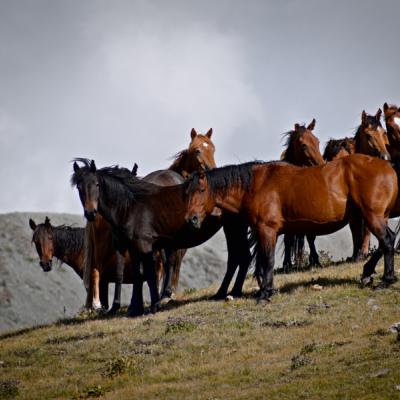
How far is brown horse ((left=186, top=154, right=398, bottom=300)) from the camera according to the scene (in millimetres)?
16984

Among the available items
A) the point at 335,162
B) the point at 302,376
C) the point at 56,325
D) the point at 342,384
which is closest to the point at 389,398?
the point at 342,384

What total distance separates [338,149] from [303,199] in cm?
566

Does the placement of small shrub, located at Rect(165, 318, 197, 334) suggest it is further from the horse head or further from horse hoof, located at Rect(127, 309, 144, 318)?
the horse head

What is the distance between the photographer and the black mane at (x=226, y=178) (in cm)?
1758

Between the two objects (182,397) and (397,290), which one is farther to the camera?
(397,290)

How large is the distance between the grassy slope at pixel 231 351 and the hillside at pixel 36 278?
2562 cm

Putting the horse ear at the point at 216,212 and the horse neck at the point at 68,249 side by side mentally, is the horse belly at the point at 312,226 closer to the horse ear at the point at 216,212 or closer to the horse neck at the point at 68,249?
the horse ear at the point at 216,212

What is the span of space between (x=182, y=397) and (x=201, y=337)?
3.00 metres

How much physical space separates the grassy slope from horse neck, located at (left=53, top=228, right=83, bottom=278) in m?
4.80

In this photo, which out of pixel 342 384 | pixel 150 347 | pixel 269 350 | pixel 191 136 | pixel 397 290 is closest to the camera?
pixel 342 384

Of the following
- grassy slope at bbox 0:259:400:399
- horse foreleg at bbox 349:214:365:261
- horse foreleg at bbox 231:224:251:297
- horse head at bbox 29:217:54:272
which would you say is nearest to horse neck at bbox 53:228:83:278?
horse head at bbox 29:217:54:272

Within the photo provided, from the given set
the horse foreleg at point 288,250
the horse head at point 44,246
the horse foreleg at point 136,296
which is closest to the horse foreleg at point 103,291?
the horse head at point 44,246

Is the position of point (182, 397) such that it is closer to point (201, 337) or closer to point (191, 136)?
point (201, 337)

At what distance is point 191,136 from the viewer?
72.6ft
